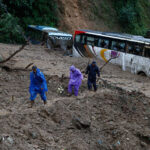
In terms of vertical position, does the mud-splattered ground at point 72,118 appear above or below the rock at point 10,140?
below

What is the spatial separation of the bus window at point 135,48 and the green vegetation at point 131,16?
47.8ft

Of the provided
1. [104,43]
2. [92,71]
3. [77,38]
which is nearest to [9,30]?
[77,38]

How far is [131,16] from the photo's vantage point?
27672 mm

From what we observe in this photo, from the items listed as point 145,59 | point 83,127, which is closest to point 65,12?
point 145,59

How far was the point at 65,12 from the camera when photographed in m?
25.2

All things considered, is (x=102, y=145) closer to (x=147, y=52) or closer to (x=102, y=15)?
(x=147, y=52)

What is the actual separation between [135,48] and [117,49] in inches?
49.8

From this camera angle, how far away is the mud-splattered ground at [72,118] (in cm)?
568

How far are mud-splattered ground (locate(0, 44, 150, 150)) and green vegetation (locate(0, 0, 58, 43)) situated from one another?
372 inches

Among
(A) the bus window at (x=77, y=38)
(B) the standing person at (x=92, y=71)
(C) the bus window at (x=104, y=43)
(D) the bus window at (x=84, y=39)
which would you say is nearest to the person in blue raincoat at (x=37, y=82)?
(B) the standing person at (x=92, y=71)

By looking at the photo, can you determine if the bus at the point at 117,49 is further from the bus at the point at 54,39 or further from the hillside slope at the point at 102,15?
the hillside slope at the point at 102,15

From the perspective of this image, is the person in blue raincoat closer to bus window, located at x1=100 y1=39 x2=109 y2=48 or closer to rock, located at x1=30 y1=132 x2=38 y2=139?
rock, located at x1=30 y1=132 x2=38 y2=139

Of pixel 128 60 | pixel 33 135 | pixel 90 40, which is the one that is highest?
pixel 90 40

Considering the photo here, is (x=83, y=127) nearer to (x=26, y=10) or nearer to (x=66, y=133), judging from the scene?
(x=66, y=133)
